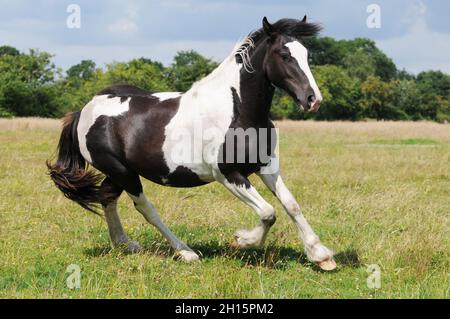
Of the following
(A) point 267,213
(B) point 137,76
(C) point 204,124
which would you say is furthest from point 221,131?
(B) point 137,76

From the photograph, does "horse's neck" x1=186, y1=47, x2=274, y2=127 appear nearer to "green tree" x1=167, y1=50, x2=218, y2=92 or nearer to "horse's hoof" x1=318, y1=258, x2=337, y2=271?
"horse's hoof" x1=318, y1=258, x2=337, y2=271

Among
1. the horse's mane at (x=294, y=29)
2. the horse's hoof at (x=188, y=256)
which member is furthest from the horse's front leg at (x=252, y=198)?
the horse's mane at (x=294, y=29)

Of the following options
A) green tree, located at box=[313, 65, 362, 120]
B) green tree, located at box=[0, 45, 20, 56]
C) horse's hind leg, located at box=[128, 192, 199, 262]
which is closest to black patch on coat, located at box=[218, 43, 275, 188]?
horse's hind leg, located at box=[128, 192, 199, 262]

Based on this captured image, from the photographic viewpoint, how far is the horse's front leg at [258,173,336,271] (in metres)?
4.86

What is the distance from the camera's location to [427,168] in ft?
42.7

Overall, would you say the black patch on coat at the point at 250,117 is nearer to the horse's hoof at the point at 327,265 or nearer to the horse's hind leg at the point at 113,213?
the horse's hoof at the point at 327,265

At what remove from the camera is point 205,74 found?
5019 cm

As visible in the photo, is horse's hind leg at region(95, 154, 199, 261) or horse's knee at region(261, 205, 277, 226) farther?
horse's hind leg at region(95, 154, 199, 261)

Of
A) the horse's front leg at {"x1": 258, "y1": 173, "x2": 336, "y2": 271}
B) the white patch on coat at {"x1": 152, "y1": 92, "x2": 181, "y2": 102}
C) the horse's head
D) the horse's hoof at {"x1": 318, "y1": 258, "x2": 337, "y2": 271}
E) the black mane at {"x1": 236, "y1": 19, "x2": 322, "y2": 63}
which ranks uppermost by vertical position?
the black mane at {"x1": 236, "y1": 19, "x2": 322, "y2": 63}

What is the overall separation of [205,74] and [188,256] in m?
45.7

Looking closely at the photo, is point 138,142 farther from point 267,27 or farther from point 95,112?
point 267,27

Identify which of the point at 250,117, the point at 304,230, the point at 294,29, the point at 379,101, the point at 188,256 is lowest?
the point at 379,101

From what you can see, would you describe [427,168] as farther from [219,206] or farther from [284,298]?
[284,298]

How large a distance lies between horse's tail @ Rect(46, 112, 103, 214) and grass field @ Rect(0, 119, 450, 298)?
24.1 inches
